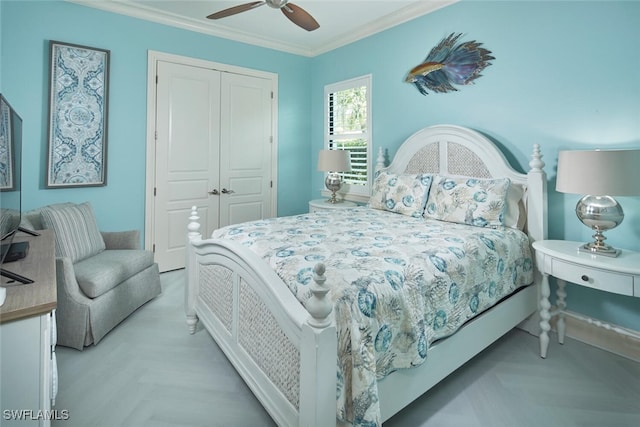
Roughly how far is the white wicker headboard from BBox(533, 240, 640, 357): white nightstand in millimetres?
295

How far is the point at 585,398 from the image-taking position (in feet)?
6.16

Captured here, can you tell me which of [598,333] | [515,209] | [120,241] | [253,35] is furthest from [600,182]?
[253,35]

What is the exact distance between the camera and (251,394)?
1896mm

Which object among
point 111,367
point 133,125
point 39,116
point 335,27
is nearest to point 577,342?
point 111,367

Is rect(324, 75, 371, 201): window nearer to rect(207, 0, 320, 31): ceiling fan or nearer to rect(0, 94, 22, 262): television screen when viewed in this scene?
rect(207, 0, 320, 31): ceiling fan

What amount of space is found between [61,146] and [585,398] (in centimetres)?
420

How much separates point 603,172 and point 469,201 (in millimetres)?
829

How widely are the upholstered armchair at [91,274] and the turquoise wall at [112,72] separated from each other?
539 millimetres

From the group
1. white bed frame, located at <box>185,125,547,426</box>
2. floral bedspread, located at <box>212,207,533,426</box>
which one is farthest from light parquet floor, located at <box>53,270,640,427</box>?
floral bedspread, located at <box>212,207,533,426</box>

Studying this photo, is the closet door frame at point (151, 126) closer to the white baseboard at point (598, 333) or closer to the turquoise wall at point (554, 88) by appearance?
the turquoise wall at point (554, 88)

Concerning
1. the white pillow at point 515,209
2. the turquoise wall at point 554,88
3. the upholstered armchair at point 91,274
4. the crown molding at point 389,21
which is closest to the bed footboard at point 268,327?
the upholstered armchair at point 91,274

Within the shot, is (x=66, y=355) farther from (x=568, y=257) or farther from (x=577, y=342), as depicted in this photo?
(x=577, y=342)

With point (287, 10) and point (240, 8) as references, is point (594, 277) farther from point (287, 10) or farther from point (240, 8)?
point (240, 8)

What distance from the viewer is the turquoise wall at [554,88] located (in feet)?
7.41
